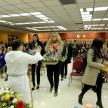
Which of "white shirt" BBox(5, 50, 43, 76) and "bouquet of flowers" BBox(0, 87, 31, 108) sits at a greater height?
"white shirt" BBox(5, 50, 43, 76)

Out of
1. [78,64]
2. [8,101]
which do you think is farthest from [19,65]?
[78,64]

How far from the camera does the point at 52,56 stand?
320 centimetres

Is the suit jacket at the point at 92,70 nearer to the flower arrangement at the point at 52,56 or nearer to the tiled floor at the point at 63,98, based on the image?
the tiled floor at the point at 63,98

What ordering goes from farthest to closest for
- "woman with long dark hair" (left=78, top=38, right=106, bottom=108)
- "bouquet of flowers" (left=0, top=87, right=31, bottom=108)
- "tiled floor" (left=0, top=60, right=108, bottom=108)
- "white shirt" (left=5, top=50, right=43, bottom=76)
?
1. "tiled floor" (left=0, top=60, right=108, bottom=108)
2. "woman with long dark hair" (left=78, top=38, right=106, bottom=108)
3. "white shirt" (left=5, top=50, right=43, bottom=76)
4. "bouquet of flowers" (left=0, top=87, right=31, bottom=108)

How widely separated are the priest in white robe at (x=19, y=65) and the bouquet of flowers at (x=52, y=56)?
43.3 inches

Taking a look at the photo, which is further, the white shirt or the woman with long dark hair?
the woman with long dark hair

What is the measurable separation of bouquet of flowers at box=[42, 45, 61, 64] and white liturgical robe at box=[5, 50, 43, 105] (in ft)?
3.64

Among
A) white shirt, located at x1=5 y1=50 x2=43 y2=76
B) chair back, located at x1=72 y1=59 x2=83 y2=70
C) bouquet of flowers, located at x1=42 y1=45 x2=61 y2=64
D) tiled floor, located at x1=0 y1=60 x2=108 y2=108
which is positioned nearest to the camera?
white shirt, located at x1=5 y1=50 x2=43 y2=76

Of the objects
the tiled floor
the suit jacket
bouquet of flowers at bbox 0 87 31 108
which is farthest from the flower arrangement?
bouquet of flowers at bbox 0 87 31 108

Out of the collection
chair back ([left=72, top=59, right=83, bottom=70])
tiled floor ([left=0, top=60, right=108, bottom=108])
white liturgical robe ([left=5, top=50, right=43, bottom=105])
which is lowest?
tiled floor ([left=0, top=60, right=108, bottom=108])

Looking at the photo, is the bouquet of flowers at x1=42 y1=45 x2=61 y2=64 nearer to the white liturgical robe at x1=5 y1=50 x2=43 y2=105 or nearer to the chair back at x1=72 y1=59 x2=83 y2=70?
the white liturgical robe at x1=5 y1=50 x2=43 y2=105

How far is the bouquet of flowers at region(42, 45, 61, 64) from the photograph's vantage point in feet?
10.1

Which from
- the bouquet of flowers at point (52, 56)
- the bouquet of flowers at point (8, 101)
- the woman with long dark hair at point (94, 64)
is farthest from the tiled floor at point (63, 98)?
the bouquet of flowers at point (8, 101)

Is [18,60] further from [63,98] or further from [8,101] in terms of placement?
[63,98]
